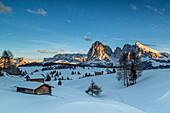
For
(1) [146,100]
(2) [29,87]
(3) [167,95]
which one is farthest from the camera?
(2) [29,87]

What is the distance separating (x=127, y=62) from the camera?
3400cm

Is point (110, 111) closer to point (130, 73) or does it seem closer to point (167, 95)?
point (167, 95)

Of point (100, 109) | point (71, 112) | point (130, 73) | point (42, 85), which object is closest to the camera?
point (71, 112)

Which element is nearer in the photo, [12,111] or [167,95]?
[12,111]

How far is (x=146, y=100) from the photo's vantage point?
66.0 feet

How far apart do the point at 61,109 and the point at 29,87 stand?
15691 mm

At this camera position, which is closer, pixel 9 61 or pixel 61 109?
pixel 61 109

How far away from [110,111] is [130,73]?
82.8 ft

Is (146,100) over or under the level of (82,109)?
under

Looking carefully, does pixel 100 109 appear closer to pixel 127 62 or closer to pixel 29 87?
pixel 29 87

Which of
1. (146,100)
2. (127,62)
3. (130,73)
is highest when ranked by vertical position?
(127,62)

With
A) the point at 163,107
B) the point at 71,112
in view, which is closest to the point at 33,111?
the point at 71,112

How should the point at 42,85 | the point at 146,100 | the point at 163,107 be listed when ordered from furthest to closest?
the point at 42,85, the point at 146,100, the point at 163,107

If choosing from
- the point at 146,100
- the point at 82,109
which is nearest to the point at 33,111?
the point at 82,109
